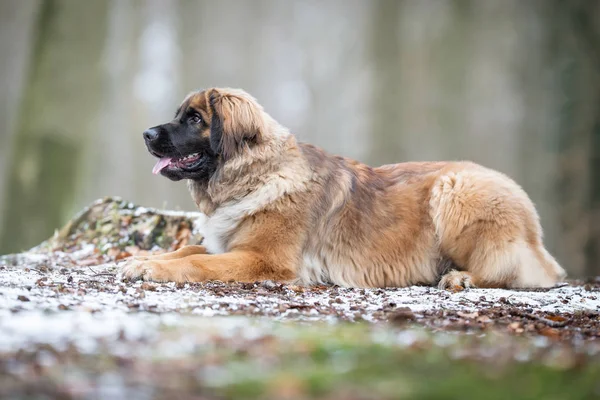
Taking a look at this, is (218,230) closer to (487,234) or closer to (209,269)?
(209,269)

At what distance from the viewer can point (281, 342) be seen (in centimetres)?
228

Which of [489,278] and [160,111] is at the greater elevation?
[160,111]

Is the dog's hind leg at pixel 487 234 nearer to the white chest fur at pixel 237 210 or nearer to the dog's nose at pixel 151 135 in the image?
the white chest fur at pixel 237 210

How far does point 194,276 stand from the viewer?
14.3 feet

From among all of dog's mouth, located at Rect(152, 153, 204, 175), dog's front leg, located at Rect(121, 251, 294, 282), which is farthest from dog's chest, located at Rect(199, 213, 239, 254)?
dog's mouth, located at Rect(152, 153, 204, 175)

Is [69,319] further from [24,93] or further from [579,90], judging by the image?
[579,90]

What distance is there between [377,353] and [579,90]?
996cm

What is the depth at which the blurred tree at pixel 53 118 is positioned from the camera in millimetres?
10328

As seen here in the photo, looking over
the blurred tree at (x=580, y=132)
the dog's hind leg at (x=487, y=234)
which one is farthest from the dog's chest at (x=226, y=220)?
the blurred tree at (x=580, y=132)

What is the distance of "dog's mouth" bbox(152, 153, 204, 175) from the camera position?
483 centimetres

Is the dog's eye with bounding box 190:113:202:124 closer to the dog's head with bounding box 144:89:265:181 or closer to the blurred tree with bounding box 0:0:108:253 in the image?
the dog's head with bounding box 144:89:265:181

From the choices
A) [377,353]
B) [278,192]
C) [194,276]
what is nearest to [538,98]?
[278,192]

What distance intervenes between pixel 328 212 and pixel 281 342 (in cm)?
276

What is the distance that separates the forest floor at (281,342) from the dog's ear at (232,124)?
1140mm
